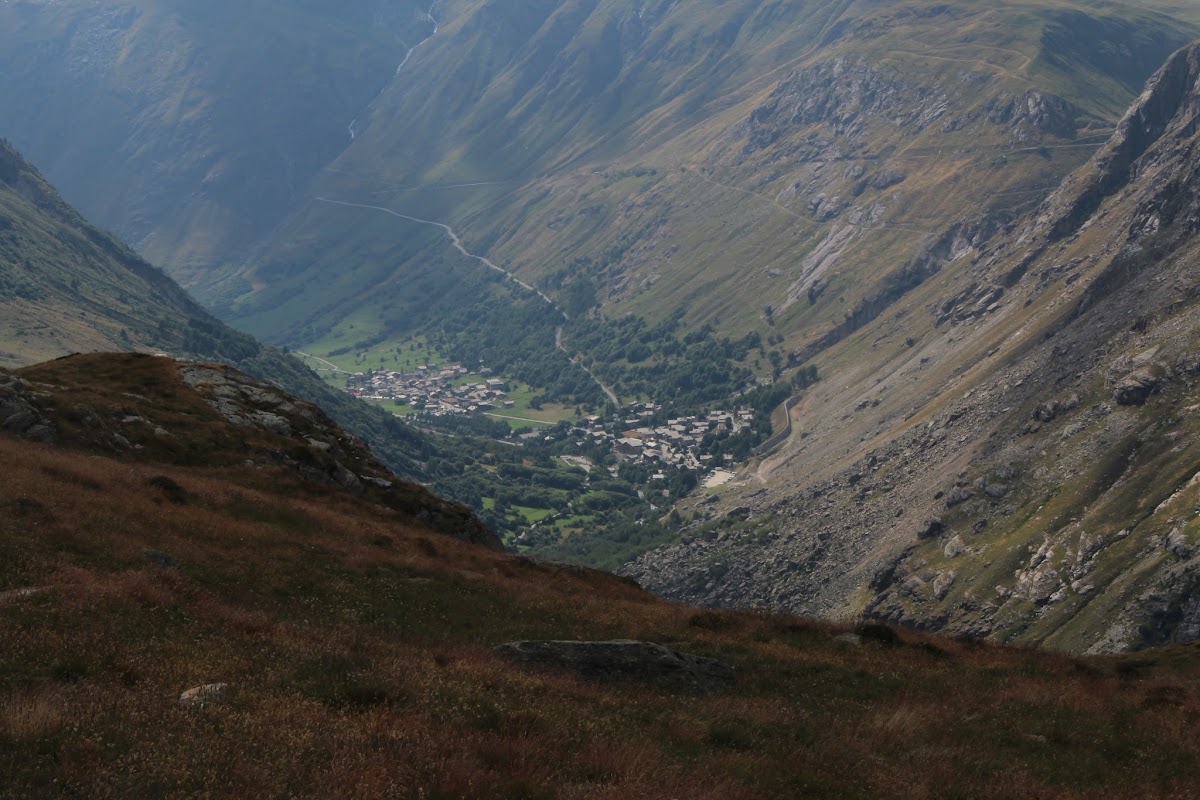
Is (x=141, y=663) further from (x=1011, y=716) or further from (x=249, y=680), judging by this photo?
(x=1011, y=716)

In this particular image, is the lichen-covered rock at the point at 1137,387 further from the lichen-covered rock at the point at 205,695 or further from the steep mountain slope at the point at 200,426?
the lichen-covered rock at the point at 205,695

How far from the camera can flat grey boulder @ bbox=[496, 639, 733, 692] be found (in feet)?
91.2

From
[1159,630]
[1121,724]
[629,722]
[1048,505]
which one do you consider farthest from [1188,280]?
[629,722]

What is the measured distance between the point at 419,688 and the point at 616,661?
27.8ft

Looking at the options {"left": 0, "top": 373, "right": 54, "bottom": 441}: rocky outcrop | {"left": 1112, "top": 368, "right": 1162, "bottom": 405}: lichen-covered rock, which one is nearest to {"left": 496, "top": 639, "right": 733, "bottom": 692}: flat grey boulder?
{"left": 0, "top": 373, "right": 54, "bottom": 441}: rocky outcrop

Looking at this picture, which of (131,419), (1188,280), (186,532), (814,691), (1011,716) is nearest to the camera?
(1011,716)

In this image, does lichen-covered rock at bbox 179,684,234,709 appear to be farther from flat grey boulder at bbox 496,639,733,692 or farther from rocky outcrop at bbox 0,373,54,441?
rocky outcrop at bbox 0,373,54,441

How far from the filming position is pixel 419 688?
21.2 m

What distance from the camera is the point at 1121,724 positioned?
28.9 m

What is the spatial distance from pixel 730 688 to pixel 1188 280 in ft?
679

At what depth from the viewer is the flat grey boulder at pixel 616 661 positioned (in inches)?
1095

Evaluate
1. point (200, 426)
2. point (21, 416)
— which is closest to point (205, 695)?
point (21, 416)

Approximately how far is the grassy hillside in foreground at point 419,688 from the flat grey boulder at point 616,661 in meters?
0.84

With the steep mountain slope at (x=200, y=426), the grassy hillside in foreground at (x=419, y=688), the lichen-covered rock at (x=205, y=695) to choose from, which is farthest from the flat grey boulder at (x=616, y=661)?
the steep mountain slope at (x=200, y=426)
